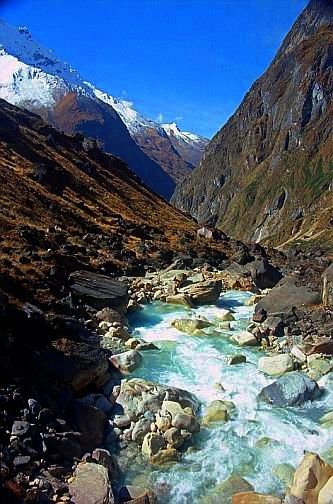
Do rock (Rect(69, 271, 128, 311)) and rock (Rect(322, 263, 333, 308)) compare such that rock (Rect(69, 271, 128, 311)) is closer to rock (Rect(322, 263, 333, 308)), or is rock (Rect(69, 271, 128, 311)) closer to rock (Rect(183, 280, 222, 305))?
rock (Rect(183, 280, 222, 305))

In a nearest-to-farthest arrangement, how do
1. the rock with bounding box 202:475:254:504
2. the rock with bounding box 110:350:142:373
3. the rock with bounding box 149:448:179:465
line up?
the rock with bounding box 202:475:254:504 < the rock with bounding box 149:448:179:465 < the rock with bounding box 110:350:142:373

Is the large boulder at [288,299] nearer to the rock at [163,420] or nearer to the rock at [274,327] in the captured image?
the rock at [274,327]

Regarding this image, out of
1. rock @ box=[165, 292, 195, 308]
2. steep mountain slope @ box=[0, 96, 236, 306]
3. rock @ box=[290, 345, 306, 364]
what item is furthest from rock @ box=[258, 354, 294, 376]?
steep mountain slope @ box=[0, 96, 236, 306]

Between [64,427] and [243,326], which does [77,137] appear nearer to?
[243,326]

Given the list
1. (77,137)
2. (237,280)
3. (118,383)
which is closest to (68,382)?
(118,383)

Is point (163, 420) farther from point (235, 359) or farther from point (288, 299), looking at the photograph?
point (288, 299)

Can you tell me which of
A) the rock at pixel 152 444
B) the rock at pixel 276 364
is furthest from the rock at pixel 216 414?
the rock at pixel 276 364
